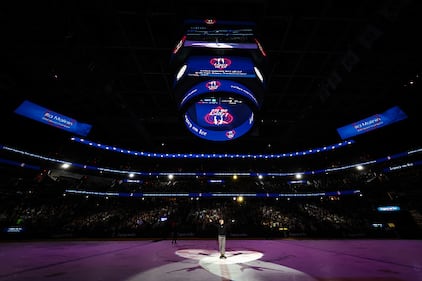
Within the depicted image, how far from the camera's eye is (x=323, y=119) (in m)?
22.6

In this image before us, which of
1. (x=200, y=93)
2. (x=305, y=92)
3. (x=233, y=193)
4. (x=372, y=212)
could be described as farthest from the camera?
(x=233, y=193)

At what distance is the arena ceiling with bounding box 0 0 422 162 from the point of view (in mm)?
9852

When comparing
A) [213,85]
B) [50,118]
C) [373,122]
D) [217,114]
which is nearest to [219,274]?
[213,85]

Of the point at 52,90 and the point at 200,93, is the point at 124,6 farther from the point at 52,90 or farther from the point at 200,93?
the point at 52,90

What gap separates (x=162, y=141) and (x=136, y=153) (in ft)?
16.3

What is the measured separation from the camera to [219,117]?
12.0 meters

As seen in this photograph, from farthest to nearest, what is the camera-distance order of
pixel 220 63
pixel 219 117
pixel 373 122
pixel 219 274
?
pixel 373 122
pixel 219 117
pixel 220 63
pixel 219 274

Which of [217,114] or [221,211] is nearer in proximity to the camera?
[217,114]

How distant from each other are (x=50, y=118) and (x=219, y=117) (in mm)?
18360

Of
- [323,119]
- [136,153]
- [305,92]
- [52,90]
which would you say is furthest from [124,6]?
[136,153]

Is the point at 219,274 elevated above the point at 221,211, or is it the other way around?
the point at 221,211

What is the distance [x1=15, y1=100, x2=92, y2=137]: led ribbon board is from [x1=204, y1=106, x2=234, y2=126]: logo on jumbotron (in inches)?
679

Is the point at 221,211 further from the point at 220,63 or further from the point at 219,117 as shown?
the point at 220,63

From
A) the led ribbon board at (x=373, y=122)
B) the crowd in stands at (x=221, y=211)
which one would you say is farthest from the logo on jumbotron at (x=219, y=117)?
the led ribbon board at (x=373, y=122)
